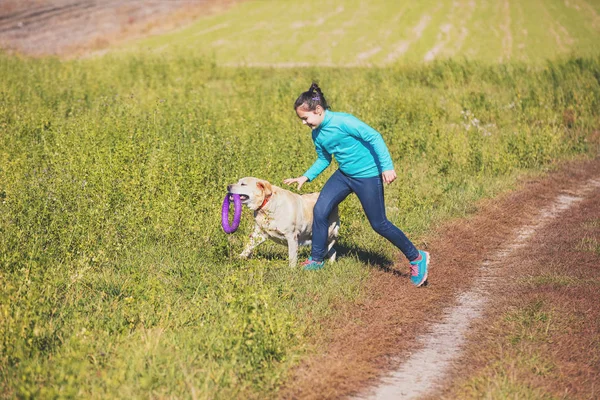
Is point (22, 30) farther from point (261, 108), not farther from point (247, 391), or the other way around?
point (247, 391)

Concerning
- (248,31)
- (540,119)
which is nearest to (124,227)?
(540,119)

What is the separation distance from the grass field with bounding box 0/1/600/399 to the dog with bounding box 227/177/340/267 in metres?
0.32

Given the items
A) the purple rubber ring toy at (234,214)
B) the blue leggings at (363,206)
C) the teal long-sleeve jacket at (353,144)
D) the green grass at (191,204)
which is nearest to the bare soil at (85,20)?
the green grass at (191,204)

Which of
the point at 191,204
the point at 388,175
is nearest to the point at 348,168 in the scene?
the point at 388,175

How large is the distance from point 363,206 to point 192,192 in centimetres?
272

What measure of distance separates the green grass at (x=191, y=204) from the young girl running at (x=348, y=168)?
1.78ft

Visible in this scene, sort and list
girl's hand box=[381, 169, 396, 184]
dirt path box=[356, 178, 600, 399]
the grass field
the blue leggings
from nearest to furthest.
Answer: dirt path box=[356, 178, 600, 399]
the grass field
girl's hand box=[381, 169, 396, 184]
the blue leggings

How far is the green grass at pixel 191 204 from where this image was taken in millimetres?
5504

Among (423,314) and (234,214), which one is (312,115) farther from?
(423,314)

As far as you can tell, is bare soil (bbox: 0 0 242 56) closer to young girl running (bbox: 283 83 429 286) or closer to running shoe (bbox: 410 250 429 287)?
young girl running (bbox: 283 83 429 286)

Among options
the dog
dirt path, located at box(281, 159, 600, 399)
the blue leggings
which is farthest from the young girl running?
dirt path, located at box(281, 159, 600, 399)

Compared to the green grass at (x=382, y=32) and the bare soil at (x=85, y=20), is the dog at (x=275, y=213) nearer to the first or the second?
the green grass at (x=382, y=32)

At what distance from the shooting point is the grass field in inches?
218

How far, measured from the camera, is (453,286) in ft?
25.9
